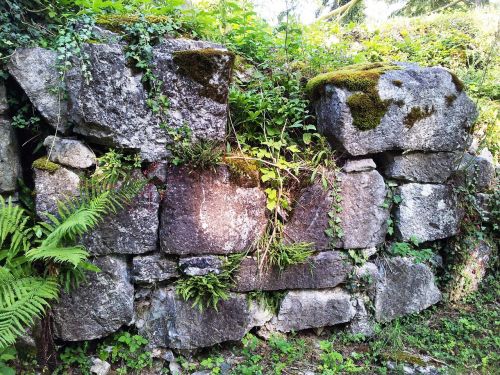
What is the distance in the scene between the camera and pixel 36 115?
2.73 meters

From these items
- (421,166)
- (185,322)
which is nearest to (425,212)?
(421,166)

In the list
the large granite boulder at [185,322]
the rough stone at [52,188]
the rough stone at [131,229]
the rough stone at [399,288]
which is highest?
the rough stone at [52,188]

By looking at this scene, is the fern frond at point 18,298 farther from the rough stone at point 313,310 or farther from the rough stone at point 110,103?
the rough stone at point 313,310

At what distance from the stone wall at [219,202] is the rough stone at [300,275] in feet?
0.03

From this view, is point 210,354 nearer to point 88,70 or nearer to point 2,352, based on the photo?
point 2,352

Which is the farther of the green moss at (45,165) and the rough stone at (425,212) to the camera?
the rough stone at (425,212)

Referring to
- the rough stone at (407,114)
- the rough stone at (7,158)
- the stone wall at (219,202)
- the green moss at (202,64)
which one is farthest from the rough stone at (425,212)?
the rough stone at (7,158)

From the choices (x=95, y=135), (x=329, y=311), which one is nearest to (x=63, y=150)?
(x=95, y=135)

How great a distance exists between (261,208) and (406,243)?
1.58 metres

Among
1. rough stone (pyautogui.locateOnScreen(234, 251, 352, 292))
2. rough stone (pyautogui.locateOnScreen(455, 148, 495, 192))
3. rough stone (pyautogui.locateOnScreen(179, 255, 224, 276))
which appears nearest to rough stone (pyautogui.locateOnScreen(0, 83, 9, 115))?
rough stone (pyautogui.locateOnScreen(179, 255, 224, 276))

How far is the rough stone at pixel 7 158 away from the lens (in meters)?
2.58

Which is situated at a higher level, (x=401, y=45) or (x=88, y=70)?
(x=401, y=45)

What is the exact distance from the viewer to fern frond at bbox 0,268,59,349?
2021mm

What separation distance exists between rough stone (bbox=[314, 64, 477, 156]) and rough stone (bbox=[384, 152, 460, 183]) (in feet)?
0.30
